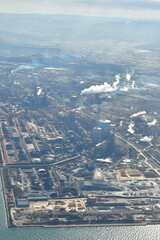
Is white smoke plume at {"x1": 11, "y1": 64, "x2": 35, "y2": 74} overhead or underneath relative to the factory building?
overhead

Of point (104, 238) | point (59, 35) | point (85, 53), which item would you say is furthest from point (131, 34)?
point (104, 238)

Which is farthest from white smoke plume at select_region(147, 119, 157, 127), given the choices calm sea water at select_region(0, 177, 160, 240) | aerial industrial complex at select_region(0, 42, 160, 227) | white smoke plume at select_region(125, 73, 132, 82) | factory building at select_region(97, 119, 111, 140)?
white smoke plume at select_region(125, 73, 132, 82)

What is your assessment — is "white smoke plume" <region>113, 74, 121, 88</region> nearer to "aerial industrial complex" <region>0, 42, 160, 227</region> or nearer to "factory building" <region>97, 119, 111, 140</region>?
"aerial industrial complex" <region>0, 42, 160, 227</region>

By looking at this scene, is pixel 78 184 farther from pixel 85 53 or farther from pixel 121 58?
pixel 85 53

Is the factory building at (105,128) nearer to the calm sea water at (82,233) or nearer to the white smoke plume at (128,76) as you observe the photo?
the calm sea water at (82,233)

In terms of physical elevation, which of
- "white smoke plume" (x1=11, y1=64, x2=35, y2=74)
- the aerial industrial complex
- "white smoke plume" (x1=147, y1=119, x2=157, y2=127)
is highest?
"white smoke plume" (x1=11, y1=64, x2=35, y2=74)

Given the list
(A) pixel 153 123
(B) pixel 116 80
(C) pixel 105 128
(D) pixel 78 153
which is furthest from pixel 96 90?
(D) pixel 78 153

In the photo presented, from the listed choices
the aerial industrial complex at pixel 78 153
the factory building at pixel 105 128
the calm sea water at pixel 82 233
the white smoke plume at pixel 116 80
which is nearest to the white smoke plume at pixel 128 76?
the white smoke plume at pixel 116 80
